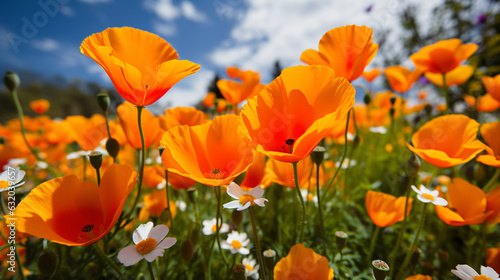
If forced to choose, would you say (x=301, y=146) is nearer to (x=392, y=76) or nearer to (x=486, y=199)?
(x=486, y=199)

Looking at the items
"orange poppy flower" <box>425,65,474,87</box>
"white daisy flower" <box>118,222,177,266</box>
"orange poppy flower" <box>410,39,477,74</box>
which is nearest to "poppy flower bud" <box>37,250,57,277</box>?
"white daisy flower" <box>118,222,177,266</box>

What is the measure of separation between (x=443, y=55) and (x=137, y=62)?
1.25m

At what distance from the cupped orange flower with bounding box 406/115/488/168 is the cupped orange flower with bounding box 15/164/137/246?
2.57ft

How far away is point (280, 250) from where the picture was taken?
97cm

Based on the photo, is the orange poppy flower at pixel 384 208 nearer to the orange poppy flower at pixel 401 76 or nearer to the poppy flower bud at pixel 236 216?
the poppy flower bud at pixel 236 216

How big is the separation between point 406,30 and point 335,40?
5.35 metres

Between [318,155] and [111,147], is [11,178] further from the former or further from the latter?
[318,155]

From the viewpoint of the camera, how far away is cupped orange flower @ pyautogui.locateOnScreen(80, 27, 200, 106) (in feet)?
1.98

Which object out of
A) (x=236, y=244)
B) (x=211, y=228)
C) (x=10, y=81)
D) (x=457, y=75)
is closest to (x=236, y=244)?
(x=236, y=244)

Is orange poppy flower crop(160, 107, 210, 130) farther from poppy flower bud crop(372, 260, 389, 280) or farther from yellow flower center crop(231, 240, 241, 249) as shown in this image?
poppy flower bud crop(372, 260, 389, 280)

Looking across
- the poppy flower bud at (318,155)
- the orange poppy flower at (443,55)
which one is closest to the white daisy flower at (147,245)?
the poppy flower bud at (318,155)

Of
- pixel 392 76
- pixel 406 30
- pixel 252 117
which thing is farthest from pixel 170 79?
pixel 406 30

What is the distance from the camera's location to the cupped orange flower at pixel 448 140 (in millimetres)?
725

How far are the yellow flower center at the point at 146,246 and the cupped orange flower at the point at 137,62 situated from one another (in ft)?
1.07
